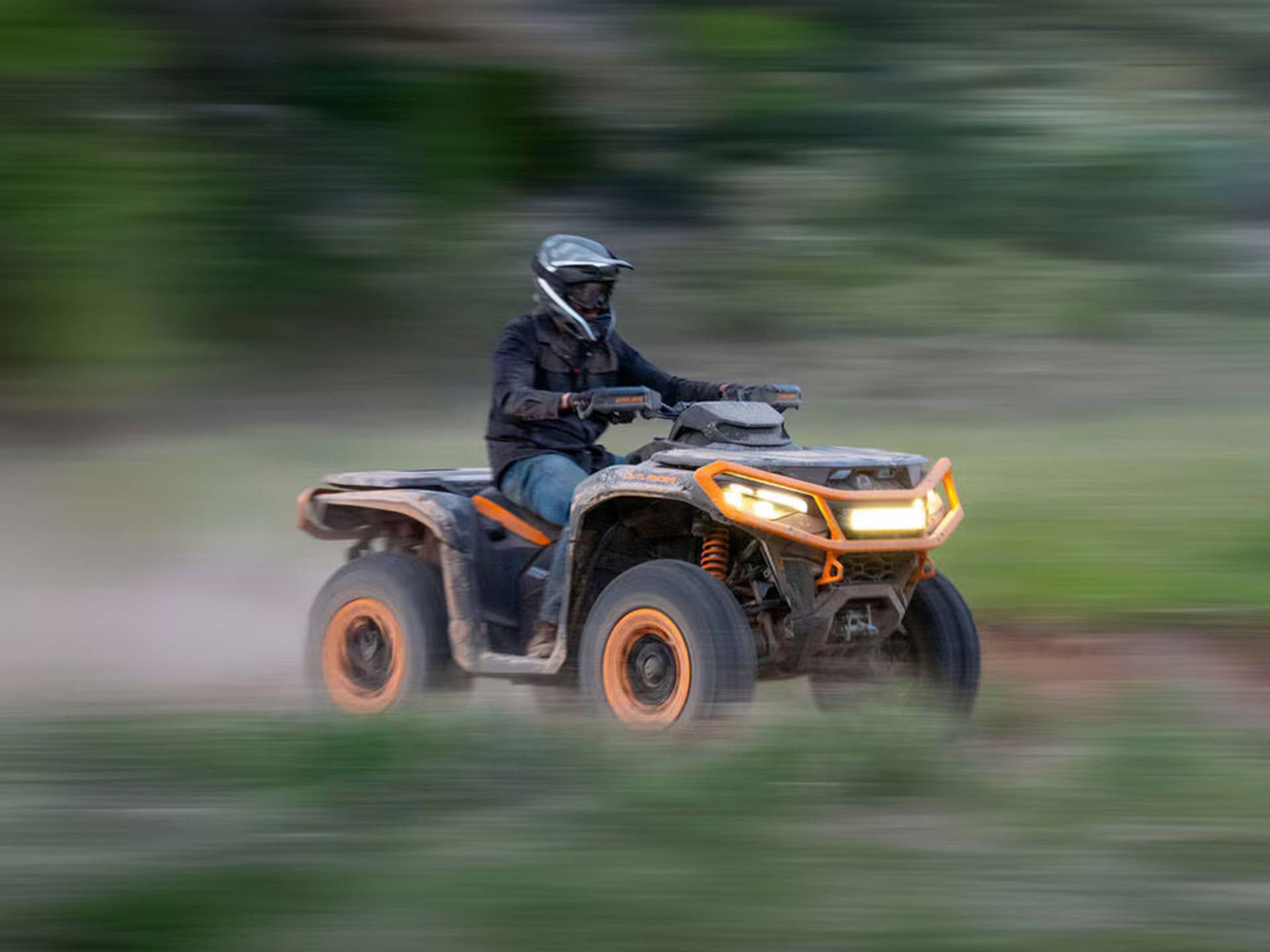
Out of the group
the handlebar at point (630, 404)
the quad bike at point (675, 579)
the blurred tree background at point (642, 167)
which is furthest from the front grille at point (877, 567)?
the blurred tree background at point (642, 167)

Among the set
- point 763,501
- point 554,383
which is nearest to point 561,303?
point 554,383

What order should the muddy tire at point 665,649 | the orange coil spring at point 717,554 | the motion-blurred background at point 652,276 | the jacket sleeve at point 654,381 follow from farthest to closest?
the motion-blurred background at point 652,276 → the jacket sleeve at point 654,381 → the orange coil spring at point 717,554 → the muddy tire at point 665,649

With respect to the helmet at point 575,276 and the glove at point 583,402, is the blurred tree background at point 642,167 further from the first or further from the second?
the glove at point 583,402

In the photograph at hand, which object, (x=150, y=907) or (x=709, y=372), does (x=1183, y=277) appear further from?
(x=150, y=907)

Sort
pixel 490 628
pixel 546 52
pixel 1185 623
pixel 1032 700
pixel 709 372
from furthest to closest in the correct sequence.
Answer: pixel 546 52 → pixel 709 372 → pixel 1185 623 → pixel 490 628 → pixel 1032 700

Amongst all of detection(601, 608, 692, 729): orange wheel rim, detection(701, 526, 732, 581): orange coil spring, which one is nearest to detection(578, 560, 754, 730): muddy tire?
detection(601, 608, 692, 729): orange wheel rim

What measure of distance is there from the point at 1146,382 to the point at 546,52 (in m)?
5.80

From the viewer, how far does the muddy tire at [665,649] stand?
6.20 m

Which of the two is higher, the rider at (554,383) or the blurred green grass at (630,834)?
the rider at (554,383)

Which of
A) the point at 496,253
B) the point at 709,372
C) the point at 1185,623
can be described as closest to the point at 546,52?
the point at 496,253

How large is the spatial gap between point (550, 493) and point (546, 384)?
1.60 feet

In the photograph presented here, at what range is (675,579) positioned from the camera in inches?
251

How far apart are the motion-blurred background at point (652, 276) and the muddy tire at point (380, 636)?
0.99 ft

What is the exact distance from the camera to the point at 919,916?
13.6ft
